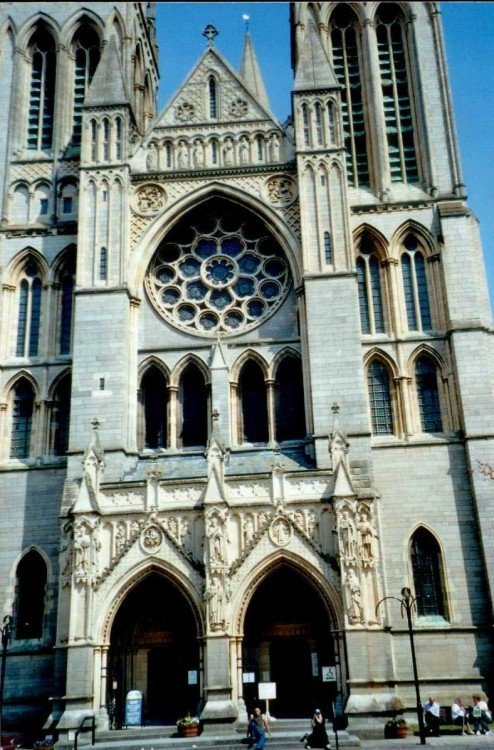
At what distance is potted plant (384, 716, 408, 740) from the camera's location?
19.3m

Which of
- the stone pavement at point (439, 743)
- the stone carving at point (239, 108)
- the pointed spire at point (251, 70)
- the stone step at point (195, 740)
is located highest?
the pointed spire at point (251, 70)

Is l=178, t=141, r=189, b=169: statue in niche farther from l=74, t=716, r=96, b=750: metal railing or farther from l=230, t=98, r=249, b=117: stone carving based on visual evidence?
l=74, t=716, r=96, b=750: metal railing

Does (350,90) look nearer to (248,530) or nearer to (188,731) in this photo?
(248,530)

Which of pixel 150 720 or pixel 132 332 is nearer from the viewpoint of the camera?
pixel 150 720

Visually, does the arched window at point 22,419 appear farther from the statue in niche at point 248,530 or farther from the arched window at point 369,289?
the arched window at point 369,289

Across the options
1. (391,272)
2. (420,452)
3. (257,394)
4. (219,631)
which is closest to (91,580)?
(219,631)

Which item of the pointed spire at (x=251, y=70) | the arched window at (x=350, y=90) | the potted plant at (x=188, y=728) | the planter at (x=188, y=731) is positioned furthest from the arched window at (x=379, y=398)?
the pointed spire at (x=251, y=70)

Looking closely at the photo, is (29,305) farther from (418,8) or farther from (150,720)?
(418,8)

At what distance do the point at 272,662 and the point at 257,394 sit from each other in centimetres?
840

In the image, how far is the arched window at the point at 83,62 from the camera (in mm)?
32219

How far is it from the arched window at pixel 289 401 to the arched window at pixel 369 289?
2869 mm

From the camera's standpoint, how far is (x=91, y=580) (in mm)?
21266

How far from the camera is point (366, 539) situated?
2130 centimetres

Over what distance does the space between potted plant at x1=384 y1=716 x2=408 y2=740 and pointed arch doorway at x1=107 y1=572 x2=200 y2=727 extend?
18.7ft
